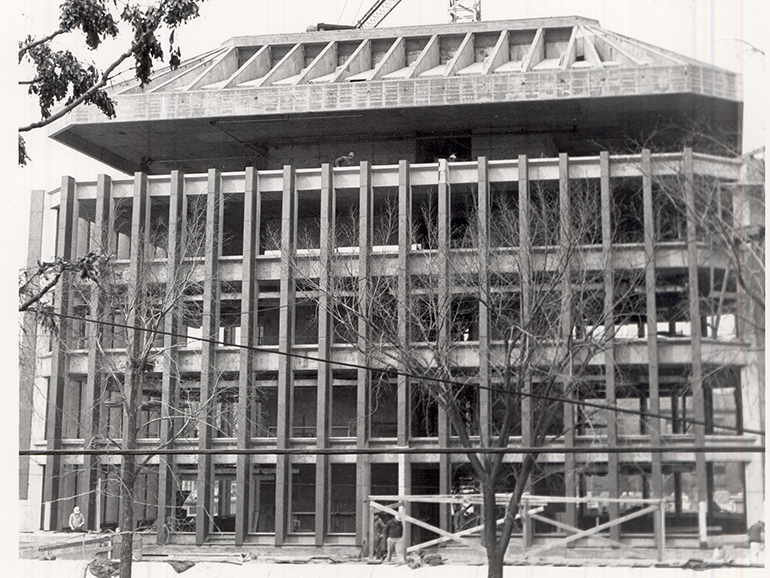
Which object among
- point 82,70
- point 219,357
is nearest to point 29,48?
point 82,70

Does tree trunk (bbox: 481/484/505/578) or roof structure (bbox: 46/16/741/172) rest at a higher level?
roof structure (bbox: 46/16/741/172)

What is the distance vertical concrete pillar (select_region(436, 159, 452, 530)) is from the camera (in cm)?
945

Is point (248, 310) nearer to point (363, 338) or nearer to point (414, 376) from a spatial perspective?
point (363, 338)

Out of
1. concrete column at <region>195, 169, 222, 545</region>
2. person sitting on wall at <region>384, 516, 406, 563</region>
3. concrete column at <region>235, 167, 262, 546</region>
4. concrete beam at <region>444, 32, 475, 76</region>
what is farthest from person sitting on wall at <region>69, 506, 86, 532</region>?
concrete beam at <region>444, 32, 475, 76</region>

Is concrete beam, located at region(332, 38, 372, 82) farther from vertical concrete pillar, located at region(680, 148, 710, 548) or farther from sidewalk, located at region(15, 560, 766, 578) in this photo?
sidewalk, located at region(15, 560, 766, 578)

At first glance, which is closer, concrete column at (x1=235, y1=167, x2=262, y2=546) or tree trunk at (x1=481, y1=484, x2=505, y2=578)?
tree trunk at (x1=481, y1=484, x2=505, y2=578)

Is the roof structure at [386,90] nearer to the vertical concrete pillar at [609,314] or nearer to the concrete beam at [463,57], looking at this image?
the concrete beam at [463,57]

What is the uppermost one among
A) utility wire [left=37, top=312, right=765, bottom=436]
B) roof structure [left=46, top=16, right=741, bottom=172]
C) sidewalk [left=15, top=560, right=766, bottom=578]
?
roof structure [left=46, top=16, right=741, bottom=172]

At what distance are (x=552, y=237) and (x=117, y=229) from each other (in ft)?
15.7

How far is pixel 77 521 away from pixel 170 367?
191 cm

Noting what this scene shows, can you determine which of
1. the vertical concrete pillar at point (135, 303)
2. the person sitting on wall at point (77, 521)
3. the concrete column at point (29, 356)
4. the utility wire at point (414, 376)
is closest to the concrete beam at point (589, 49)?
the utility wire at point (414, 376)

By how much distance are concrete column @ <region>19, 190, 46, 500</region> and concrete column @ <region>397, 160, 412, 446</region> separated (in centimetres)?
392

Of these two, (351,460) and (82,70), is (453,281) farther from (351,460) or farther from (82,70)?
(82,70)

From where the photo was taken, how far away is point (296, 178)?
10312 millimetres
